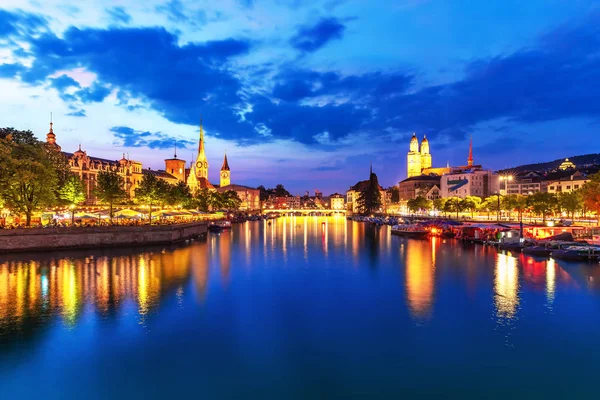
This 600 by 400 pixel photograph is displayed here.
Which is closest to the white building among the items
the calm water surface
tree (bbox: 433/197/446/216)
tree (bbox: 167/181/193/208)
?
tree (bbox: 433/197/446/216)

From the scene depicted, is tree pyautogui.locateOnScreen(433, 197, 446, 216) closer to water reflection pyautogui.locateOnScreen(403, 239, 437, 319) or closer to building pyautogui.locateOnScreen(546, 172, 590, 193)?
building pyautogui.locateOnScreen(546, 172, 590, 193)

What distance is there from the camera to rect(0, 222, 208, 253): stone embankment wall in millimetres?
53250

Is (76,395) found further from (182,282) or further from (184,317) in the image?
(182,282)

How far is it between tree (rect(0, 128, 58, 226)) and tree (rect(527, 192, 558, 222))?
86070 mm

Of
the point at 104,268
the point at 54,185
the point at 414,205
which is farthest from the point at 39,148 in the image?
the point at 414,205

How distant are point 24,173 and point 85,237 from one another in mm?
11068

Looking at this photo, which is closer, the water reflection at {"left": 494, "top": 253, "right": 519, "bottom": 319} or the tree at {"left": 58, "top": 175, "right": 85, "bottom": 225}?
the water reflection at {"left": 494, "top": 253, "right": 519, "bottom": 319}

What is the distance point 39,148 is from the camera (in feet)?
194

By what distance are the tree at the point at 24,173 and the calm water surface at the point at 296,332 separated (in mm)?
14040

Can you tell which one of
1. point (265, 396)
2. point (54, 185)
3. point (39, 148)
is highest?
point (39, 148)

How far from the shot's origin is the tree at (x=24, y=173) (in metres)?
53.8

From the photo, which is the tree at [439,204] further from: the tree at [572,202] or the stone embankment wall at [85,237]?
the stone embankment wall at [85,237]

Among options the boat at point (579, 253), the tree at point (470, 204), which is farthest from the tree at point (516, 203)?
the boat at point (579, 253)

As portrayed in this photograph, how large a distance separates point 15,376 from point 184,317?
1009 centimetres
